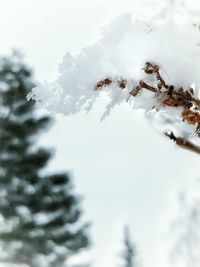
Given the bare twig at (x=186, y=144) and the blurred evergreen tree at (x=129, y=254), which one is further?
the blurred evergreen tree at (x=129, y=254)

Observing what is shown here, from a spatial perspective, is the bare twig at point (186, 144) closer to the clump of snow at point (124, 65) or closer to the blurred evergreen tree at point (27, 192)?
the clump of snow at point (124, 65)

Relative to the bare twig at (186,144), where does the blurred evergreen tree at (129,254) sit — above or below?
above

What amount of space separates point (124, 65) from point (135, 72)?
0.33ft

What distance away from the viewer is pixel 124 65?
3.21 m

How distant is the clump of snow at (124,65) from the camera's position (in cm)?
314

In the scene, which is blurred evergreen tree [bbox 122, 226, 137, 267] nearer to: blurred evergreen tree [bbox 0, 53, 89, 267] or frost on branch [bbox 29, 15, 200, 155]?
blurred evergreen tree [bbox 0, 53, 89, 267]

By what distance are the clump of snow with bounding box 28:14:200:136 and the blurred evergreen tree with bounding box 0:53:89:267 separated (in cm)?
1744

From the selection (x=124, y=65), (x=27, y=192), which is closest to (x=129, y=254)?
(x=27, y=192)

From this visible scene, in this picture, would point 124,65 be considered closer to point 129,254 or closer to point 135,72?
point 135,72

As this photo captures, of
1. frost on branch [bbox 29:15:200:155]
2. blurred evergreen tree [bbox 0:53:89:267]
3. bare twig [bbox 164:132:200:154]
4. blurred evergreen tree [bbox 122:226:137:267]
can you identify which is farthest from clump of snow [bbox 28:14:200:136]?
blurred evergreen tree [bbox 122:226:137:267]

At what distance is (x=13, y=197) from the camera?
872 inches

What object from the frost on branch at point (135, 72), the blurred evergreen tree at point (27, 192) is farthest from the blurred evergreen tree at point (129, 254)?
the frost on branch at point (135, 72)

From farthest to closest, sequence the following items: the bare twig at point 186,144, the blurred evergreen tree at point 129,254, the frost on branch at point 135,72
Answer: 1. the blurred evergreen tree at point 129,254
2. the frost on branch at point 135,72
3. the bare twig at point 186,144

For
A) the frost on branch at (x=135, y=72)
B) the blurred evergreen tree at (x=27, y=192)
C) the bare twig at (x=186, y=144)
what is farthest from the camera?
the blurred evergreen tree at (x=27, y=192)
